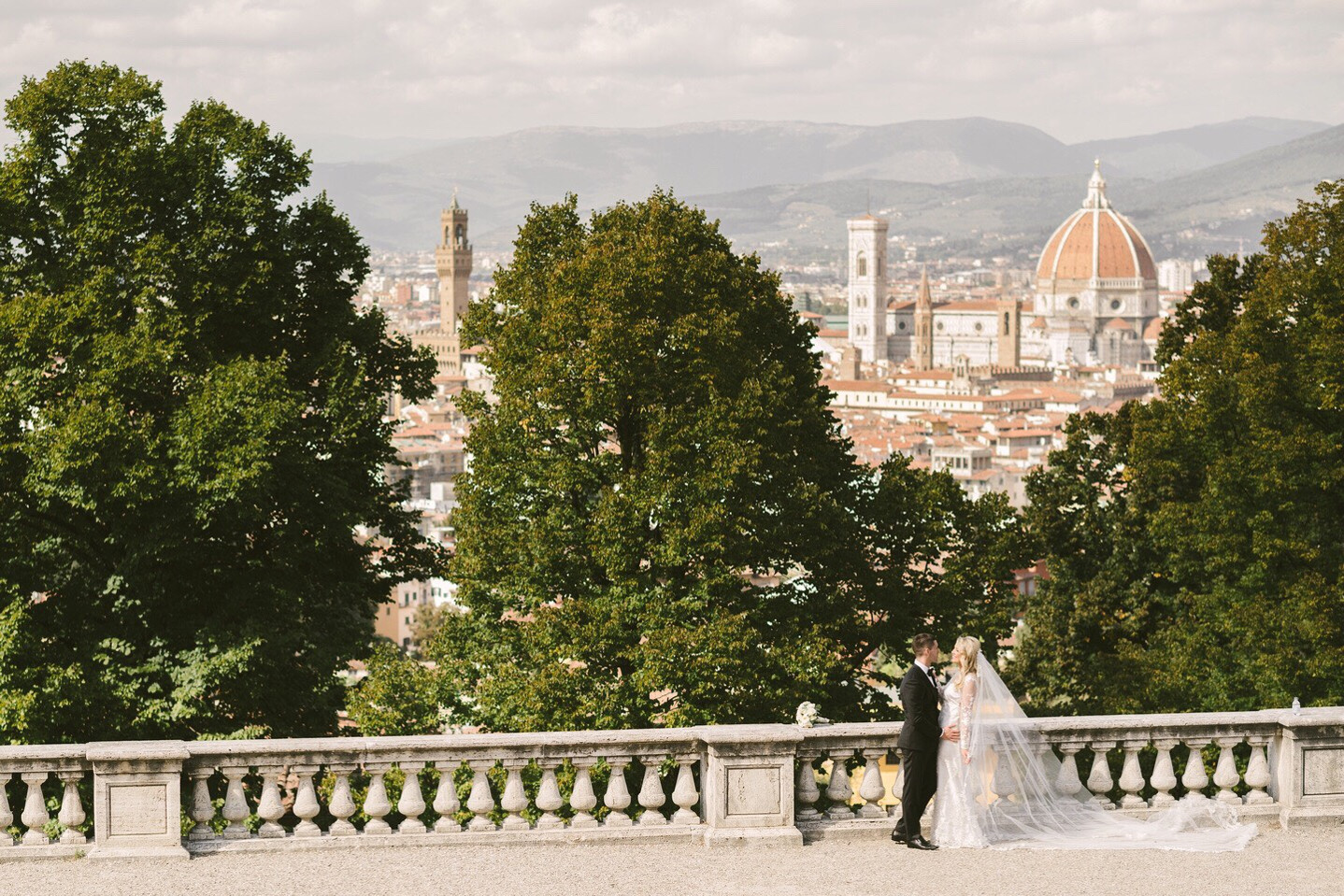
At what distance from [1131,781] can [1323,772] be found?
106 centimetres

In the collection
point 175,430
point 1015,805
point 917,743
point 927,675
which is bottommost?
point 1015,805

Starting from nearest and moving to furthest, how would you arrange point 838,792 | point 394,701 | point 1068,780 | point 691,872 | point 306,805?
point 691,872, point 306,805, point 838,792, point 1068,780, point 394,701

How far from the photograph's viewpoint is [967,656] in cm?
998

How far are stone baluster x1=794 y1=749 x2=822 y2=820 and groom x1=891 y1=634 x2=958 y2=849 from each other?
1.56ft

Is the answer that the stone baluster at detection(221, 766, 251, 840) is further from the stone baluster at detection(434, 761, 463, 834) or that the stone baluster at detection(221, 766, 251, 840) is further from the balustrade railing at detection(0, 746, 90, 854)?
the stone baluster at detection(434, 761, 463, 834)

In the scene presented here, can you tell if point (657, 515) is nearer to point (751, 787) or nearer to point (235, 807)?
point (751, 787)

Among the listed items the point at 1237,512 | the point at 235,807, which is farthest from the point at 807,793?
the point at 1237,512

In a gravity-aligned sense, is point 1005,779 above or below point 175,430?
Result: below

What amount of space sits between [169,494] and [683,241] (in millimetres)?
6413

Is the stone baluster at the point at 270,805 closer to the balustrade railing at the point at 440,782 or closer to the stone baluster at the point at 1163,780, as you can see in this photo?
the balustrade railing at the point at 440,782

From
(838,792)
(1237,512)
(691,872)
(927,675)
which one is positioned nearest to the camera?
(691,872)

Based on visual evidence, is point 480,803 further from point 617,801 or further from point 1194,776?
point 1194,776

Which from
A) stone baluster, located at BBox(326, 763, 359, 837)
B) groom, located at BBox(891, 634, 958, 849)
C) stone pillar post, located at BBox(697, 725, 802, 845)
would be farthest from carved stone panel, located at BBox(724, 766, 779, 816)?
stone baluster, located at BBox(326, 763, 359, 837)

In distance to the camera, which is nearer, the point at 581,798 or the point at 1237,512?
the point at 581,798
